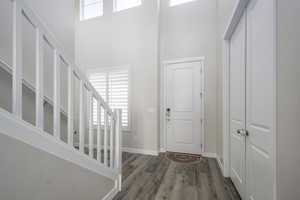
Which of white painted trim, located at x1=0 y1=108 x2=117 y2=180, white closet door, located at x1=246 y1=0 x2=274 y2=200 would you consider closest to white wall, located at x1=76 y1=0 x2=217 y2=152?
white closet door, located at x1=246 y1=0 x2=274 y2=200

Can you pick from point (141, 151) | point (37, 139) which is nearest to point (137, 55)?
point (141, 151)

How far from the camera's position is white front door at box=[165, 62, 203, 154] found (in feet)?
11.0

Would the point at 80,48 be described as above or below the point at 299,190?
above

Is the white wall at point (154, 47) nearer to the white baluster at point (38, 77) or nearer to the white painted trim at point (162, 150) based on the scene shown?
the white painted trim at point (162, 150)

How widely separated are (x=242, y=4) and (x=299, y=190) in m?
1.80

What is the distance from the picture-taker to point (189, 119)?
3.40 m

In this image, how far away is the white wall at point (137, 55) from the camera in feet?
11.1

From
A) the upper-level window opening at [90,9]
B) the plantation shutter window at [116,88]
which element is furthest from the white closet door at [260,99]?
the upper-level window opening at [90,9]

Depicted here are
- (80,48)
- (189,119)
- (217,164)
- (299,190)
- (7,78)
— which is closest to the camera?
(299,190)

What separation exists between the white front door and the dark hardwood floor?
1.93 ft

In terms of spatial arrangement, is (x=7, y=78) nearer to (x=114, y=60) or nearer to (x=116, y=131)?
(x=116, y=131)

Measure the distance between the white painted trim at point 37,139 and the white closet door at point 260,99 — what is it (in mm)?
1555

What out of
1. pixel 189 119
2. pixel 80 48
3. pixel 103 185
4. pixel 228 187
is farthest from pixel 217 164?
pixel 80 48

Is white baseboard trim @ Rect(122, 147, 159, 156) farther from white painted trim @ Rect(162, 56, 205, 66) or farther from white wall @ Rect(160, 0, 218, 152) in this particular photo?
white painted trim @ Rect(162, 56, 205, 66)
